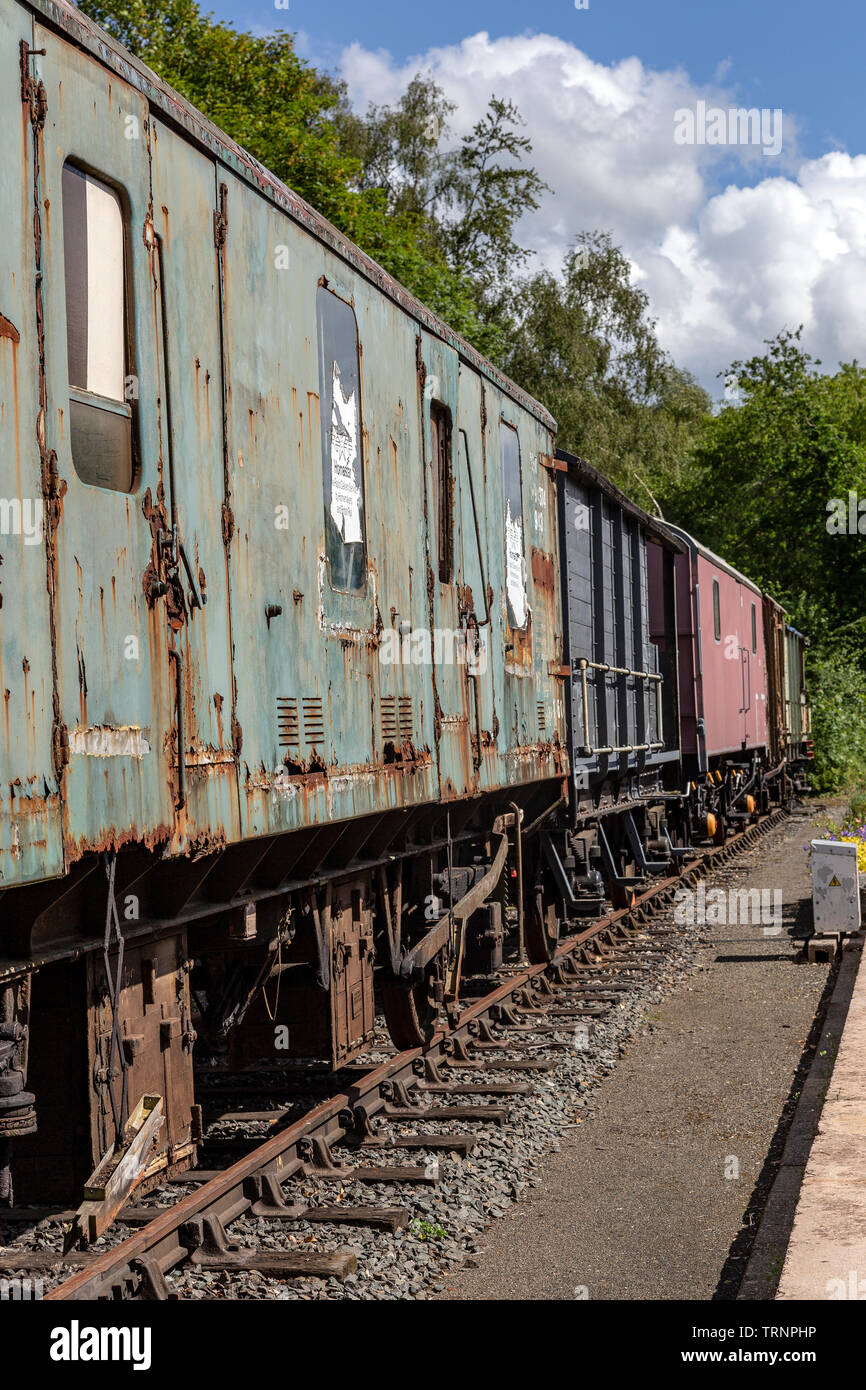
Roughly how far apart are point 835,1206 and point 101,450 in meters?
3.68

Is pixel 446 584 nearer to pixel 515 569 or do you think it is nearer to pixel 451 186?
pixel 515 569

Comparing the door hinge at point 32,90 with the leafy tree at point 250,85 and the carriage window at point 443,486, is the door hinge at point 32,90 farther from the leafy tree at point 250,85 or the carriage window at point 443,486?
the leafy tree at point 250,85

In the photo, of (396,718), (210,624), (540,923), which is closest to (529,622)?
(540,923)

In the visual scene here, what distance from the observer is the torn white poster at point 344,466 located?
5.87m

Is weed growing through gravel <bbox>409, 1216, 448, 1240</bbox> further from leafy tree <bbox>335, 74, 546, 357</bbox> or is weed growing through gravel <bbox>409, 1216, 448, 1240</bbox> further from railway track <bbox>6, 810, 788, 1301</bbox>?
leafy tree <bbox>335, 74, 546, 357</bbox>

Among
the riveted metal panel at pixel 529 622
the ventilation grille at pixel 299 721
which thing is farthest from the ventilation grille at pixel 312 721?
the riveted metal panel at pixel 529 622

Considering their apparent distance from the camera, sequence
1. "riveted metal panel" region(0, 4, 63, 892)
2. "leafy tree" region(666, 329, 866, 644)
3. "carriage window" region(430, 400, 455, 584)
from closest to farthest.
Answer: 1. "riveted metal panel" region(0, 4, 63, 892)
2. "carriage window" region(430, 400, 455, 584)
3. "leafy tree" region(666, 329, 866, 644)

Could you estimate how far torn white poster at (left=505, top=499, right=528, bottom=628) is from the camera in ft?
29.0

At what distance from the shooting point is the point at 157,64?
27000 millimetres

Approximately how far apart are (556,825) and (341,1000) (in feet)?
13.6

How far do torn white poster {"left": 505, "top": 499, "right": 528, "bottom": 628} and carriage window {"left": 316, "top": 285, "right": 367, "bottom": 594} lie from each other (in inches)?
107

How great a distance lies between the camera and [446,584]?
742 cm

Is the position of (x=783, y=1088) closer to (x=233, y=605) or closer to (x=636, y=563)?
(x=233, y=605)

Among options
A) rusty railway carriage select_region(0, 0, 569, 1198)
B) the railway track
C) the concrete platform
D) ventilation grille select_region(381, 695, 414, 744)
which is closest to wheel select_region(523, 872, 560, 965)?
the railway track
